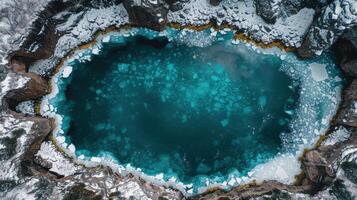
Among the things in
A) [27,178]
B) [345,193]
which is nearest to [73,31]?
[27,178]

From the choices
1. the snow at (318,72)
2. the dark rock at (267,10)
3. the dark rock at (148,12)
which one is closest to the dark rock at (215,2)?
the dark rock at (267,10)

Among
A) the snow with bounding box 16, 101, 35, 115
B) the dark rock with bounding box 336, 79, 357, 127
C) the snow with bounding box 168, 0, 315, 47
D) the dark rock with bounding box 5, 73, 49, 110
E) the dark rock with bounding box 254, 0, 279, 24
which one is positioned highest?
the dark rock with bounding box 254, 0, 279, 24

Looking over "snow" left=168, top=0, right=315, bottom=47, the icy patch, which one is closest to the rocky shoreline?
the icy patch

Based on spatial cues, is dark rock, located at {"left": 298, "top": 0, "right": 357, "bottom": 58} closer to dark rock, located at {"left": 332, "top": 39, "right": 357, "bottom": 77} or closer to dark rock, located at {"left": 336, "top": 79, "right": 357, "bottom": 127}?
dark rock, located at {"left": 332, "top": 39, "right": 357, "bottom": 77}

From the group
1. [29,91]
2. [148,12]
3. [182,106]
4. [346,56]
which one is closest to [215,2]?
[148,12]

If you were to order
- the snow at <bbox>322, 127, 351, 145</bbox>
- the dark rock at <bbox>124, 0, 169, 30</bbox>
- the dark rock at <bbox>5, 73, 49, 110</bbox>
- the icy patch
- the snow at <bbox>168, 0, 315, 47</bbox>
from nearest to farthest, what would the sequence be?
the icy patch, the dark rock at <bbox>5, 73, 49, 110</bbox>, the snow at <bbox>322, 127, 351, 145</bbox>, the dark rock at <bbox>124, 0, 169, 30</bbox>, the snow at <bbox>168, 0, 315, 47</bbox>

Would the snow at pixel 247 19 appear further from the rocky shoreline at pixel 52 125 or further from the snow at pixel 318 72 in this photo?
the snow at pixel 318 72

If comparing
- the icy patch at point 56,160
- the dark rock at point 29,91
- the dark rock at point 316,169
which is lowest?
the icy patch at point 56,160
